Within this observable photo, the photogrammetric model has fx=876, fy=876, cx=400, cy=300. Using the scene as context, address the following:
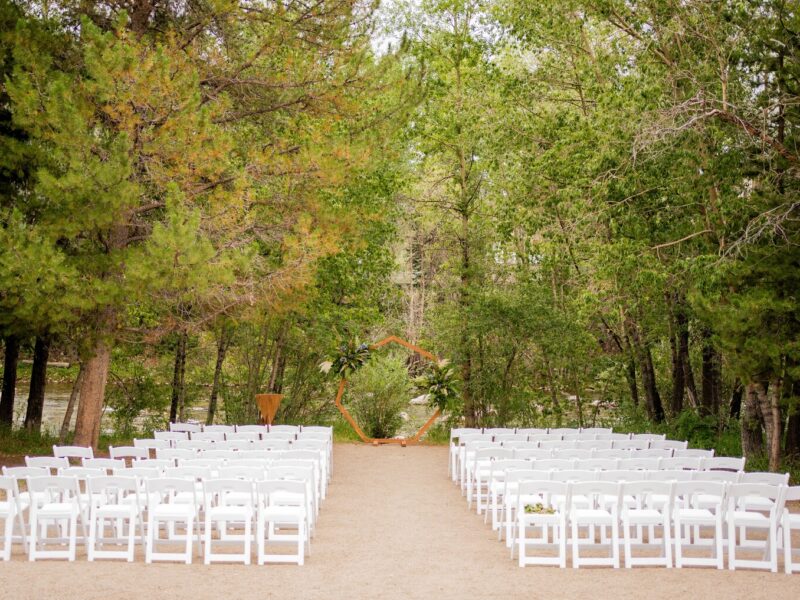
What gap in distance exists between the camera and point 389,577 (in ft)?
24.7

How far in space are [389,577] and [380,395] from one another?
13646 millimetres

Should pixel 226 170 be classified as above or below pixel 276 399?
above

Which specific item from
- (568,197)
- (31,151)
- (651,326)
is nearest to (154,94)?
(31,151)

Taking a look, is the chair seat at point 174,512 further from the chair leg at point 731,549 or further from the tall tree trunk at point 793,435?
the tall tree trunk at point 793,435

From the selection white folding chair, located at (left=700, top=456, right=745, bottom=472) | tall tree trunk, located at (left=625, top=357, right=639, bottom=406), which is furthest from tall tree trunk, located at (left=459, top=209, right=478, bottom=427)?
white folding chair, located at (left=700, top=456, right=745, bottom=472)

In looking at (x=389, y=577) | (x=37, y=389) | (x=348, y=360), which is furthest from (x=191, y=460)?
(x=37, y=389)

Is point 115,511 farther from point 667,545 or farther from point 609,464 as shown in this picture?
point 609,464

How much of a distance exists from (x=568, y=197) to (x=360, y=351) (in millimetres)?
6740

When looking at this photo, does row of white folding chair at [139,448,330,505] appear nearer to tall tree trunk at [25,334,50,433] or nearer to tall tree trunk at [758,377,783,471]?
tall tree trunk at [758,377,783,471]

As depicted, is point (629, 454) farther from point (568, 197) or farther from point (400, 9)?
point (400, 9)

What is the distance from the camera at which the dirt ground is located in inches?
271

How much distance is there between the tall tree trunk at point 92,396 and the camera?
15.6 metres

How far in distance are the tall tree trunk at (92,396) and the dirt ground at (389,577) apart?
7.19 m

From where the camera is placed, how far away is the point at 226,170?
15883mm
